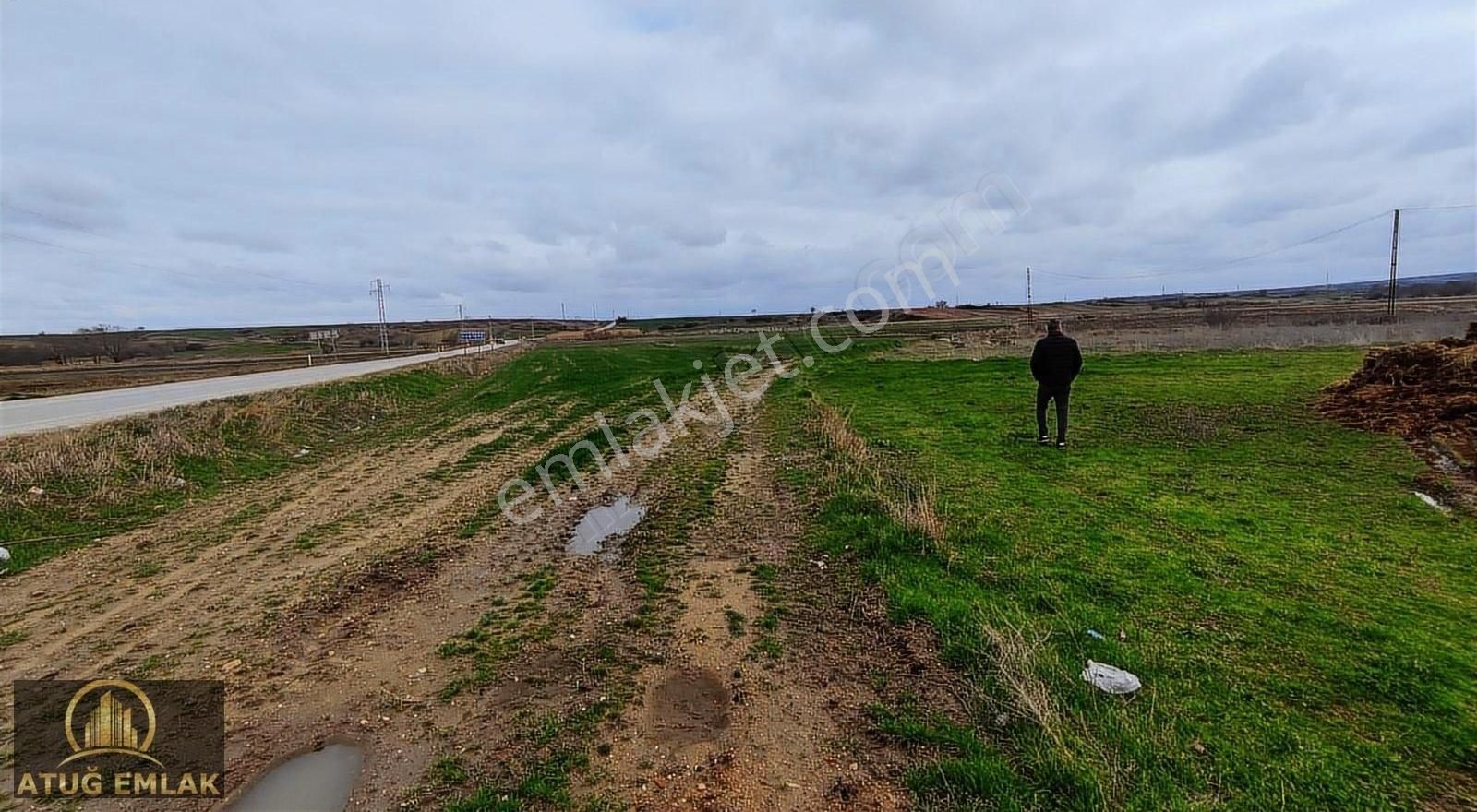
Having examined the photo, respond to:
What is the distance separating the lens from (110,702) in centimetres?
420

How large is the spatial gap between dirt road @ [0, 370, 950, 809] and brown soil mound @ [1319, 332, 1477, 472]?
10932 millimetres

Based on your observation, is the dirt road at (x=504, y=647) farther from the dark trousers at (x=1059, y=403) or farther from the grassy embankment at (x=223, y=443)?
the dark trousers at (x=1059, y=403)

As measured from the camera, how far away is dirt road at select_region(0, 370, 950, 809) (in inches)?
137

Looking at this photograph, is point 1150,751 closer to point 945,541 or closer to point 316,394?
point 945,541

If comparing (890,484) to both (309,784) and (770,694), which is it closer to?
(770,694)

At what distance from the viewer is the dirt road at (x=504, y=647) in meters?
3.48

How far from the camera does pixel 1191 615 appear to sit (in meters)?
4.83

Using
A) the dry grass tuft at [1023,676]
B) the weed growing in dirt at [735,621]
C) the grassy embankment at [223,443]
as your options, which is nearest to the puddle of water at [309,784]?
the weed growing in dirt at [735,621]

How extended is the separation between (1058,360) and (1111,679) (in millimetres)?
8151

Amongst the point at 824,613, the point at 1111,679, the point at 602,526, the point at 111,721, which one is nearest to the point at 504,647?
the point at 111,721

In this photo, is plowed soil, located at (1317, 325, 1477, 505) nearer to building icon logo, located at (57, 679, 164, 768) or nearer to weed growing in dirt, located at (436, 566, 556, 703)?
weed growing in dirt, located at (436, 566, 556, 703)

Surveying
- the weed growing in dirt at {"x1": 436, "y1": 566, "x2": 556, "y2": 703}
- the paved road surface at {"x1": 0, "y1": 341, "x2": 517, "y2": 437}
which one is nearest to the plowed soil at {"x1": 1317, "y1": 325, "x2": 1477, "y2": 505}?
the weed growing in dirt at {"x1": 436, "y1": 566, "x2": 556, "y2": 703}

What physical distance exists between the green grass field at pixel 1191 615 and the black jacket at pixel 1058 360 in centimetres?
131

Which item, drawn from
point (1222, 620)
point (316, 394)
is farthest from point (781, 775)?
point (316, 394)
